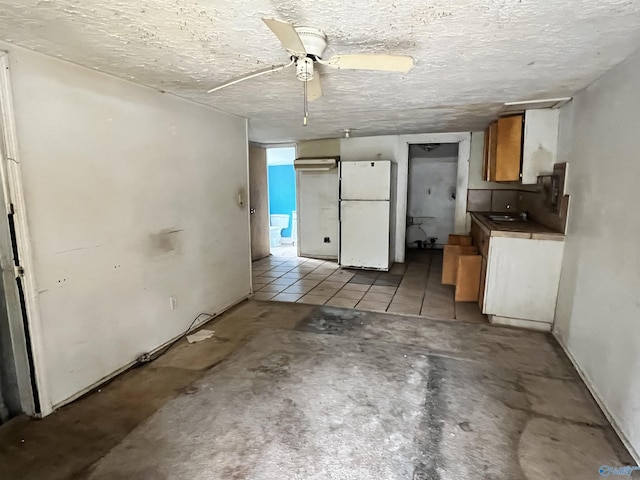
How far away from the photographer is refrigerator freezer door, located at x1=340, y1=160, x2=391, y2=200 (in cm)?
514

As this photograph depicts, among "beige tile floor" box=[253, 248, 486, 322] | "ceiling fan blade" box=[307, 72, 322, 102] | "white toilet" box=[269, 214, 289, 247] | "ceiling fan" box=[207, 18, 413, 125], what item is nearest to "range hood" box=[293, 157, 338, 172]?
"beige tile floor" box=[253, 248, 486, 322]

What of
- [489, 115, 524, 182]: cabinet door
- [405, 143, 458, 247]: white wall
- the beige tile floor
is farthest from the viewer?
[405, 143, 458, 247]: white wall

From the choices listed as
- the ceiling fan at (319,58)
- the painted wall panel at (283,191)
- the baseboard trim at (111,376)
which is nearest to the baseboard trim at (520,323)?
the ceiling fan at (319,58)

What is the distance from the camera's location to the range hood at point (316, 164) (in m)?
5.66

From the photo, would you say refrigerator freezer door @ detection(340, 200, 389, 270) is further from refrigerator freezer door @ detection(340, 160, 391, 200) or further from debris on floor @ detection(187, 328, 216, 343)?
debris on floor @ detection(187, 328, 216, 343)

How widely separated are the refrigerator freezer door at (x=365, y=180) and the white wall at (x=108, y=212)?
2.35 m

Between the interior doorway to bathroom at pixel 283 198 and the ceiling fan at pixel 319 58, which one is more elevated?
the ceiling fan at pixel 319 58

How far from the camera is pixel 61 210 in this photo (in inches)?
82.0

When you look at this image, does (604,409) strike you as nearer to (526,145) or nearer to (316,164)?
(526,145)

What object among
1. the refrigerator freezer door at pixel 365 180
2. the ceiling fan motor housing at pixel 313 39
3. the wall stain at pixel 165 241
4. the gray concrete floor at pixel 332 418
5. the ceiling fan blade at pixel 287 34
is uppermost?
the ceiling fan motor housing at pixel 313 39

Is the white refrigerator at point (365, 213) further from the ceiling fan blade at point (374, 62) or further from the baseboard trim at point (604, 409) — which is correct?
the ceiling fan blade at point (374, 62)

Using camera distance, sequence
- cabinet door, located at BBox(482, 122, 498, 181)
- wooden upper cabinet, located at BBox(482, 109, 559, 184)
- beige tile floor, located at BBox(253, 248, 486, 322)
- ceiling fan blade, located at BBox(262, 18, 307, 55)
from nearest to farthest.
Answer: ceiling fan blade, located at BBox(262, 18, 307, 55)
wooden upper cabinet, located at BBox(482, 109, 559, 184)
beige tile floor, located at BBox(253, 248, 486, 322)
cabinet door, located at BBox(482, 122, 498, 181)

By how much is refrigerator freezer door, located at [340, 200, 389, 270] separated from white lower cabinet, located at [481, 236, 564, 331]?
203cm

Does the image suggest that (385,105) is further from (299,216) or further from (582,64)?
(299,216)
